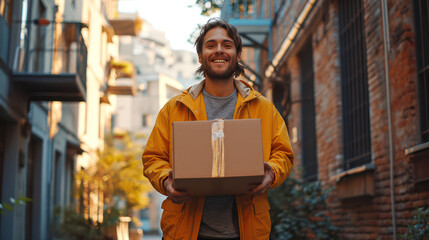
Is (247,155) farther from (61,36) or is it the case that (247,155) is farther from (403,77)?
(61,36)

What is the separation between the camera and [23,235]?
12203 mm

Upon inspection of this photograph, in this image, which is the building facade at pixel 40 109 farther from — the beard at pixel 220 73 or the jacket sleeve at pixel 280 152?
the jacket sleeve at pixel 280 152

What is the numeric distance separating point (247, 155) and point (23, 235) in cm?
1063

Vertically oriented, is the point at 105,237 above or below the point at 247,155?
below

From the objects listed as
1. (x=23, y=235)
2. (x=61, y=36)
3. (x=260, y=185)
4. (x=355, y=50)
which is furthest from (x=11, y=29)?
(x=260, y=185)

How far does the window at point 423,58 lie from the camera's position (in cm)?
585

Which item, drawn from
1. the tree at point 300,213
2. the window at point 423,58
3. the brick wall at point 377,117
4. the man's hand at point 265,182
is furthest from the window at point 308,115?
the man's hand at point 265,182

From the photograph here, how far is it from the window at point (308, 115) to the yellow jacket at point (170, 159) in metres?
8.29

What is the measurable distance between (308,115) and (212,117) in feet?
29.9

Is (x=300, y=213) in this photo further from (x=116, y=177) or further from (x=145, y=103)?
(x=145, y=103)

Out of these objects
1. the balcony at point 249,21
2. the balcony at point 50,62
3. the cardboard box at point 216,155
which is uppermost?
the balcony at point 249,21

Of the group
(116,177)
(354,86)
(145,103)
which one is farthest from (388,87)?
(145,103)

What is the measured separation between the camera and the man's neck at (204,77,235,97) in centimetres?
322

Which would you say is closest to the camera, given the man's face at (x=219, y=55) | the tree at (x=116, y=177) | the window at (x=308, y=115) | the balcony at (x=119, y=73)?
the man's face at (x=219, y=55)
